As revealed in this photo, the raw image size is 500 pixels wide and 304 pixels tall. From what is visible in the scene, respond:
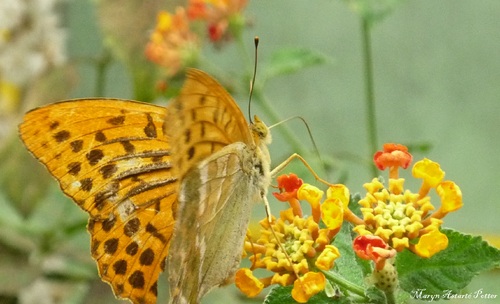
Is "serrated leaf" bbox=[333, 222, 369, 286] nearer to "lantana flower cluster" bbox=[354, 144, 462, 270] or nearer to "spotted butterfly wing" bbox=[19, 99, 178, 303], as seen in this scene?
"lantana flower cluster" bbox=[354, 144, 462, 270]

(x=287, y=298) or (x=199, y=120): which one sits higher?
(x=199, y=120)

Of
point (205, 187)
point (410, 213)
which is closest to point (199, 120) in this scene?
point (205, 187)

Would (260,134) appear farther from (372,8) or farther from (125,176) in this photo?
(372,8)

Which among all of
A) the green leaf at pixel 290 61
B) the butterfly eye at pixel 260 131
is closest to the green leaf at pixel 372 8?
the green leaf at pixel 290 61

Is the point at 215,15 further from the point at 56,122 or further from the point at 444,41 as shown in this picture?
the point at 444,41

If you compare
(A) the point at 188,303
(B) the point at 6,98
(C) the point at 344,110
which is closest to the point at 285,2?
(C) the point at 344,110

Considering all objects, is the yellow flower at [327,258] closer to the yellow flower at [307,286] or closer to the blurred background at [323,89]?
the yellow flower at [307,286]
